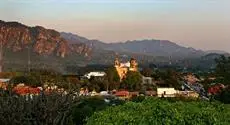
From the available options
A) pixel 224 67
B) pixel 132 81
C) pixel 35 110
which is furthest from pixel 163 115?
pixel 132 81

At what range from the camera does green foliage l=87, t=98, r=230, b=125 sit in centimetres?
876

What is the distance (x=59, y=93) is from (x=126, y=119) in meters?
5.16

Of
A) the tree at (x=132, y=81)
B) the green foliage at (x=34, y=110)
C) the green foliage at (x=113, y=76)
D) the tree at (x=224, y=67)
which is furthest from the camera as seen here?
the green foliage at (x=113, y=76)

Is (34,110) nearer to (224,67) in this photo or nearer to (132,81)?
(224,67)

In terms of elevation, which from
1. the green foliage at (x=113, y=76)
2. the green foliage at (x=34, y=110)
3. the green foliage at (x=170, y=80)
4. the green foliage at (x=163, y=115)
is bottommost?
the green foliage at (x=170, y=80)

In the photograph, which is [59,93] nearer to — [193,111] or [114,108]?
[114,108]

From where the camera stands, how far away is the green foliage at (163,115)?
28.7 ft

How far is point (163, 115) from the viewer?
29.2ft

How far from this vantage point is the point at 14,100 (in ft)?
44.2

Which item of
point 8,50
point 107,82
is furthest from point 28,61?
point 107,82

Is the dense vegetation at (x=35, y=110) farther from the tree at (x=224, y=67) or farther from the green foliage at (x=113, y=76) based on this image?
the green foliage at (x=113, y=76)

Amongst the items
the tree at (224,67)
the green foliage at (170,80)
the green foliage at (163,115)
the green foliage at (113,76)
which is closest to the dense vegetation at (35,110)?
the green foliage at (163,115)

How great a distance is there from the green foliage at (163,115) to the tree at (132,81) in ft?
249

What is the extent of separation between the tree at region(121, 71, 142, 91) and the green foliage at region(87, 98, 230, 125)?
75816mm
